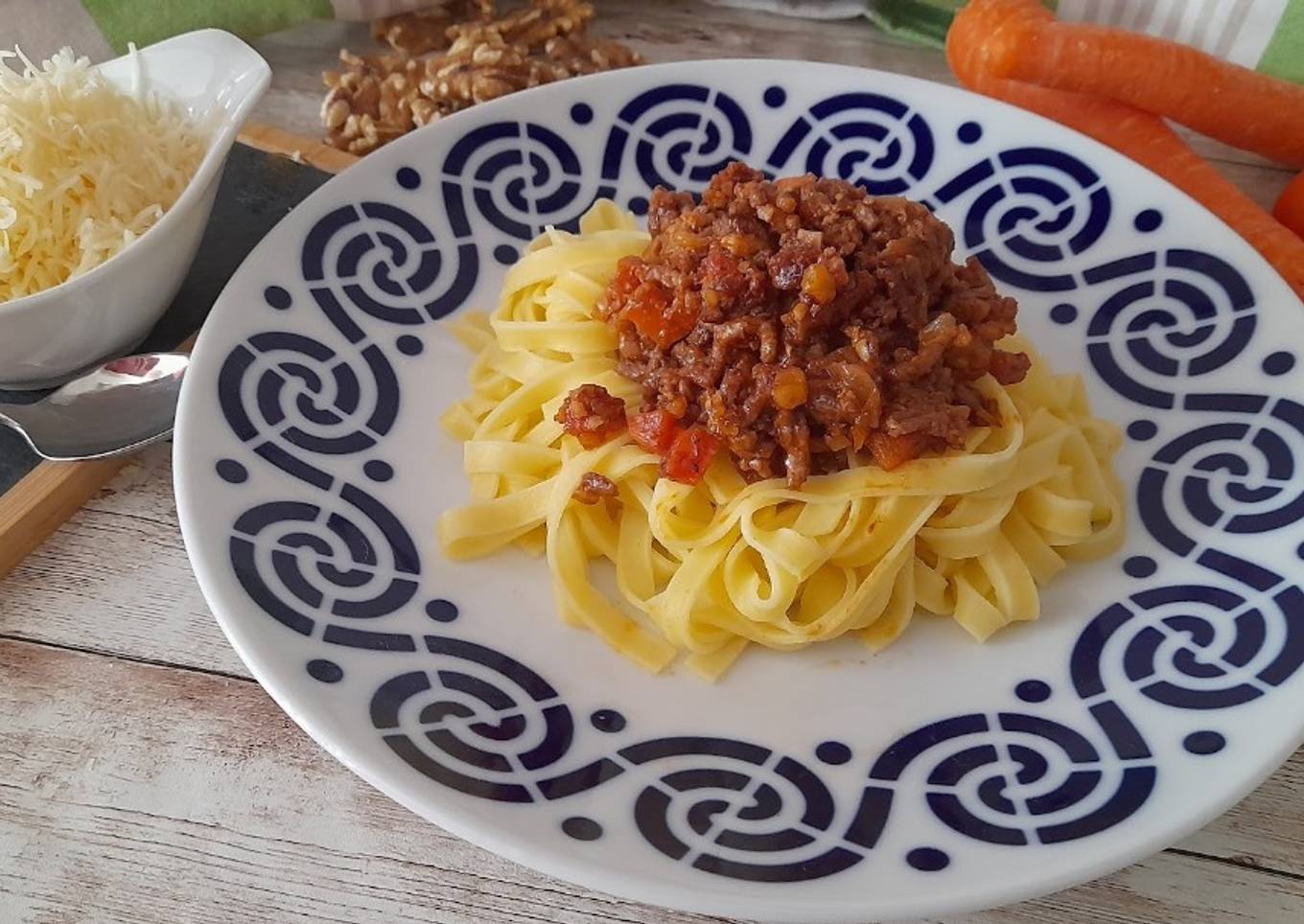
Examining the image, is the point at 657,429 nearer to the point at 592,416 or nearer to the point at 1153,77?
the point at 592,416

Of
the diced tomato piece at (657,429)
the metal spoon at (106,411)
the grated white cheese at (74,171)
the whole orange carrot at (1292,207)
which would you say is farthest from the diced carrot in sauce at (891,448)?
the whole orange carrot at (1292,207)

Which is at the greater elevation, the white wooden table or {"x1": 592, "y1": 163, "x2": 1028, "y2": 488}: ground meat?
{"x1": 592, "y1": 163, "x2": 1028, "y2": 488}: ground meat

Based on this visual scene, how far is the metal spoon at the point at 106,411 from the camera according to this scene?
13.0ft

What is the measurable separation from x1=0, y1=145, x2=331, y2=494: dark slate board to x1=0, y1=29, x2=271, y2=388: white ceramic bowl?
17cm

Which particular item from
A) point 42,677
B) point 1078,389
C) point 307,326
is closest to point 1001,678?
point 1078,389

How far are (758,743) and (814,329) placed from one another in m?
1.14

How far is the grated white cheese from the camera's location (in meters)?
3.93

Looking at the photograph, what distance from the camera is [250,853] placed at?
3.23 metres

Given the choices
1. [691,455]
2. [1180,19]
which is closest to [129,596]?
[691,455]

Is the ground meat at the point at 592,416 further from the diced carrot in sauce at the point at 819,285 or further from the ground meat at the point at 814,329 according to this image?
the diced carrot in sauce at the point at 819,285

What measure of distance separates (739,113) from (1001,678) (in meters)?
2.35

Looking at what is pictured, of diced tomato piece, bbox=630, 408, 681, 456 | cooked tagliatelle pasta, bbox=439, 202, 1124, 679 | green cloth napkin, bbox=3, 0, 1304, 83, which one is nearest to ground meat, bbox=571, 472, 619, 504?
cooked tagliatelle pasta, bbox=439, 202, 1124, 679

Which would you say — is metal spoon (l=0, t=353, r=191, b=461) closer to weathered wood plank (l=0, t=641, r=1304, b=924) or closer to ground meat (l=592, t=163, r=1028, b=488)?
weathered wood plank (l=0, t=641, r=1304, b=924)

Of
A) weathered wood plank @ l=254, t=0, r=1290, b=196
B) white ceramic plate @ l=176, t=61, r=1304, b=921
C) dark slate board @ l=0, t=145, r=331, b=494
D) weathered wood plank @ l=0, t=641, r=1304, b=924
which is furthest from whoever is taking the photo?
weathered wood plank @ l=254, t=0, r=1290, b=196
